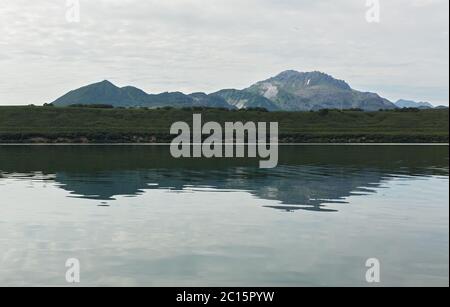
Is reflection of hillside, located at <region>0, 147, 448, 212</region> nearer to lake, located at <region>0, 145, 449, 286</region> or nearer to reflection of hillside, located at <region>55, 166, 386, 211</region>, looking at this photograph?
reflection of hillside, located at <region>55, 166, 386, 211</region>

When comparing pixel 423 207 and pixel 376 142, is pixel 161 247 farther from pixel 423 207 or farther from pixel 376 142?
pixel 376 142

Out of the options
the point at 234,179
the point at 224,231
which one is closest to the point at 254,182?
the point at 234,179

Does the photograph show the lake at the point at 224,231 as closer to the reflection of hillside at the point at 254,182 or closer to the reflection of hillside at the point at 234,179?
the reflection of hillside at the point at 254,182

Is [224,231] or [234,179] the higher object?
[234,179]

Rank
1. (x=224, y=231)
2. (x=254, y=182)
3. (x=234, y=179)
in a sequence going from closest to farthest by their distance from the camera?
(x=224, y=231) < (x=254, y=182) < (x=234, y=179)

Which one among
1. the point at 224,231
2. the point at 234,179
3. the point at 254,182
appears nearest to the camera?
the point at 224,231

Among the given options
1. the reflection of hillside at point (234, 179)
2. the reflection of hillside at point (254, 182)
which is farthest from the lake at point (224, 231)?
the reflection of hillside at point (234, 179)

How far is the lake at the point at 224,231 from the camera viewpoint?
24.7 m

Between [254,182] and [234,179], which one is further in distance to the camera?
[234,179]

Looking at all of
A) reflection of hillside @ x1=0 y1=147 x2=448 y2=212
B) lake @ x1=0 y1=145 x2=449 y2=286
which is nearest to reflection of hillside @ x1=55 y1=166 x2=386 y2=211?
reflection of hillside @ x1=0 y1=147 x2=448 y2=212

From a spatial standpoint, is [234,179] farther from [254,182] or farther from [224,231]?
[224,231]

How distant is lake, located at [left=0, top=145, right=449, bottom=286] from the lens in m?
24.7

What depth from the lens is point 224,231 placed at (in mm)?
35031

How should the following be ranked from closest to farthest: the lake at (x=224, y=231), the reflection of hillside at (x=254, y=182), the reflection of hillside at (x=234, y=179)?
the lake at (x=224, y=231) → the reflection of hillside at (x=254, y=182) → the reflection of hillside at (x=234, y=179)
